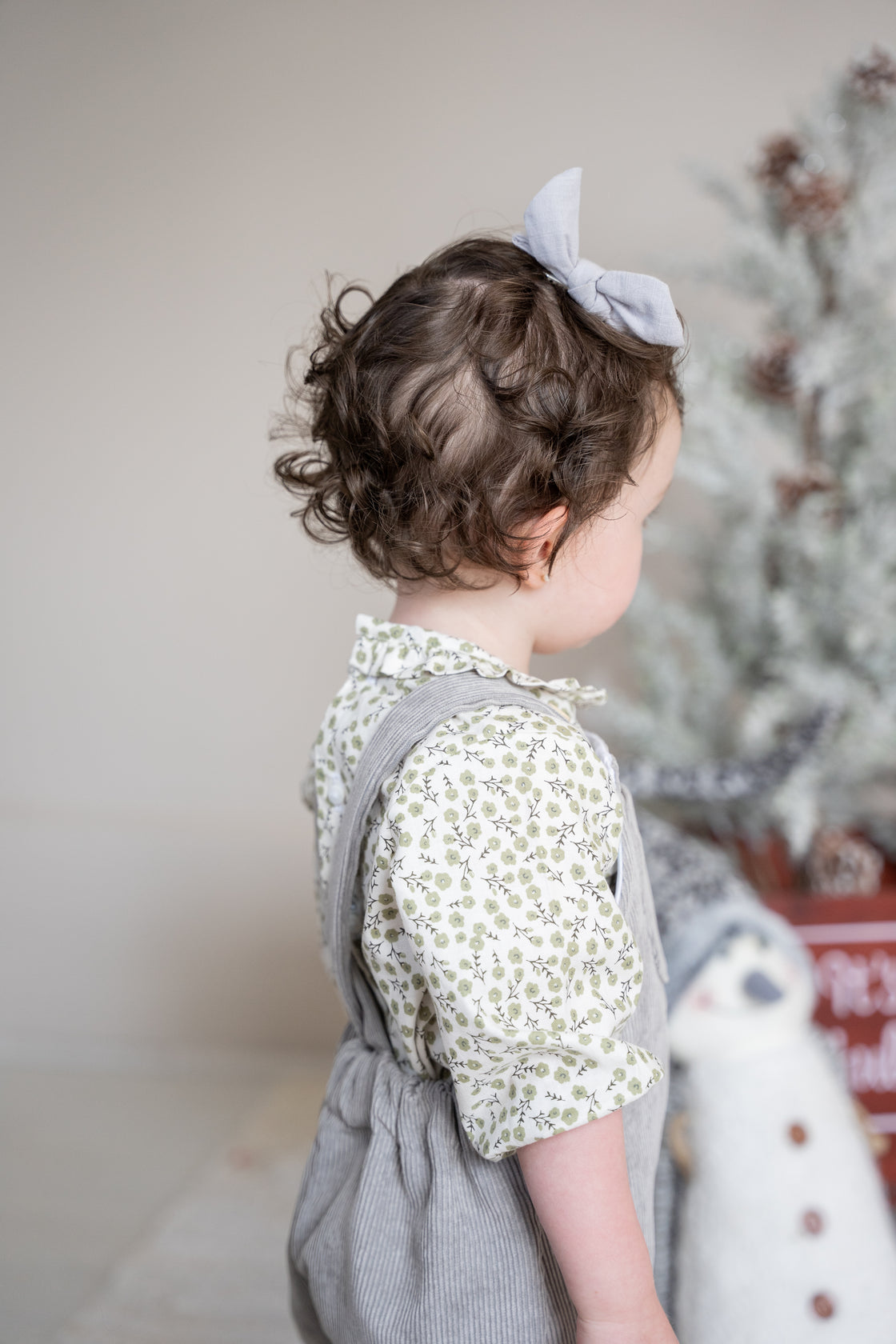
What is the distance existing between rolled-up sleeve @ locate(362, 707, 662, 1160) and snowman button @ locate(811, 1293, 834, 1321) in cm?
55

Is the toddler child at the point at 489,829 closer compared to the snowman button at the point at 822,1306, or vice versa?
the toddler child at the point at 489,829

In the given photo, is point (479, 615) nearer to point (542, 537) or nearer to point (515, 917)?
point (542, 537)

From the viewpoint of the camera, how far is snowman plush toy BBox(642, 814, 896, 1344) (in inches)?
36.9

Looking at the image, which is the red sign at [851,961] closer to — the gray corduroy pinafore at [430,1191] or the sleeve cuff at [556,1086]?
the gray corduroy pinafore at [430,1191]

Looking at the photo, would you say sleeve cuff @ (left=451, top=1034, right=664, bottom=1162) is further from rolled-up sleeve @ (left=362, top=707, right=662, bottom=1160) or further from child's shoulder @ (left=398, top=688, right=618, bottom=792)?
child's shoulder @ (left=398, top=688, right=618, bottom=792)

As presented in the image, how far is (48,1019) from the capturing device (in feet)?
6.82

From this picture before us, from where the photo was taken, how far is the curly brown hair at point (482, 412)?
2.03 ft

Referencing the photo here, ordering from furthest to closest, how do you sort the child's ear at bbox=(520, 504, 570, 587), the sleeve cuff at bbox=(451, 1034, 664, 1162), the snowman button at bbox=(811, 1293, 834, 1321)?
the snowman button at bbox=(811, 1293, 834, 1321)
the child's ear at bbox=(520, 504, 570, 587)
the sleeve cuff at bbox=(451, 1034, 664, 1162)

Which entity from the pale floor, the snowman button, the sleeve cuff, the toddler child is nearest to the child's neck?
the toddler child

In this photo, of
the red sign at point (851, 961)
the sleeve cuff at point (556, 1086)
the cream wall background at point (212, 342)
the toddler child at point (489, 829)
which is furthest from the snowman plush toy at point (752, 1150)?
the cream wall background at point (212, 342)

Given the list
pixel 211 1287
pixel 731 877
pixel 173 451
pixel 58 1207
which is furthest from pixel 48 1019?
pixel 731 877

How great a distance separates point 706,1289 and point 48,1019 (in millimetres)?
1519

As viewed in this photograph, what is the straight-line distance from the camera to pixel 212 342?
1.91 metres

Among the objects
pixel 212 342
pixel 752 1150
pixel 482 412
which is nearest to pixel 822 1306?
pixel 752 1150
